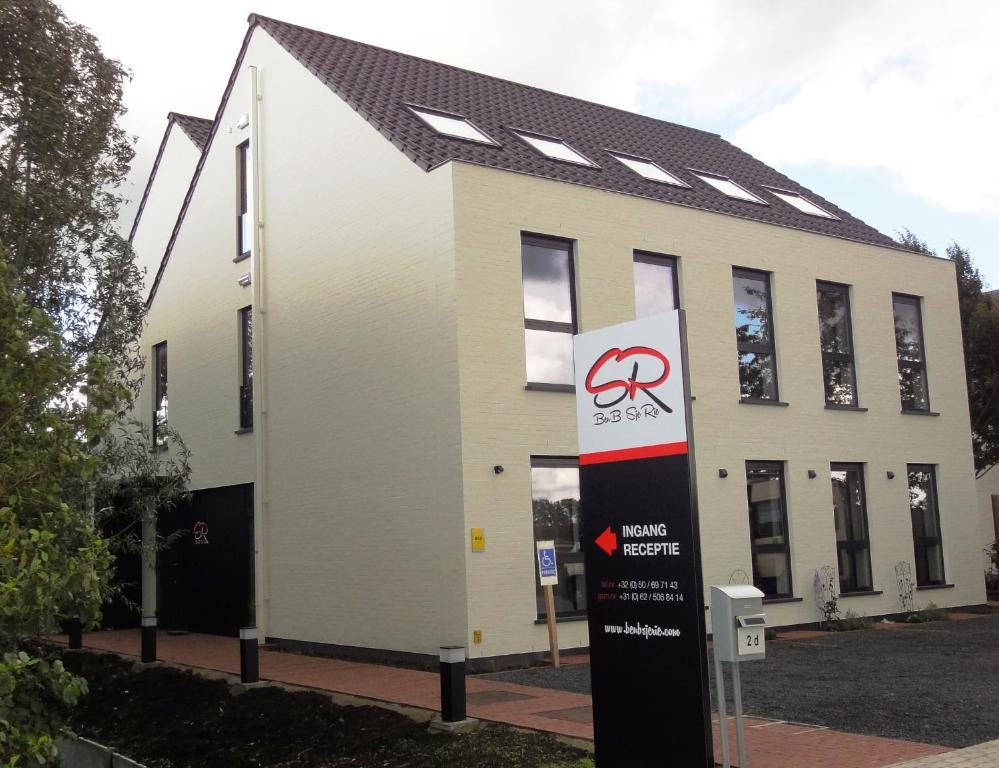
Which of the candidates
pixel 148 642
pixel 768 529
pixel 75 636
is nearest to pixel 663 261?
pixel 768 529

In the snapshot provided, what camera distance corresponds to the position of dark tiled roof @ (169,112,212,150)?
68.3 ft

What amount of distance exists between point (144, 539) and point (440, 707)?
32.5 feet

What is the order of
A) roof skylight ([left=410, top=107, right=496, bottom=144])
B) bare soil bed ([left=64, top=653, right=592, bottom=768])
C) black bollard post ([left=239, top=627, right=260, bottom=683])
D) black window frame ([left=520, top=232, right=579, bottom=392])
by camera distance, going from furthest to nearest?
roof skylight ([left=410, top=107, right=496, bottom=144]) < black window frame ([left=520, top=232, right=579, bottom=392]) < black bollard post ([left=239, top=627, right=260, bottom=683]) < bare soil bed ([left=64, top=653, right=592, bottom=768])

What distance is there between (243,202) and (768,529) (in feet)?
32.6

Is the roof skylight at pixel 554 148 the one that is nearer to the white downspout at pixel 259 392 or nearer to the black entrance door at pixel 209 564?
the white downspout at pixel 259 392

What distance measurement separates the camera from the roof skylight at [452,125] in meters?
14.4

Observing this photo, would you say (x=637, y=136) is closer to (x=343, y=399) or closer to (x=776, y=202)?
(x=776, y=202)

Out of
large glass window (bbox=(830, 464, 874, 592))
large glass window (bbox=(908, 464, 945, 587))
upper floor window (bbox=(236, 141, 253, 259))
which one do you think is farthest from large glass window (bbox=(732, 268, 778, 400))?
upper floor window (bbox=(236, 141, 253, 259))

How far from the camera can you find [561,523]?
42.0ft

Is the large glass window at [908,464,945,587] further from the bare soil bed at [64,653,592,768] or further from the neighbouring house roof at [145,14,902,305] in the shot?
the bare soil bed at [64,653,592,768]

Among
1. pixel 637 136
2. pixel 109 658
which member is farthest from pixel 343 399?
pixel 637 136

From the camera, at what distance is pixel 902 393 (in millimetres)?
17453

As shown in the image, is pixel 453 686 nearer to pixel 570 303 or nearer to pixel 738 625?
pixel 738 625

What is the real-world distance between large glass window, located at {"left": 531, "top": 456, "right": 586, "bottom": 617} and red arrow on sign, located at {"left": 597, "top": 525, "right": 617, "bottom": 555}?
577cm
